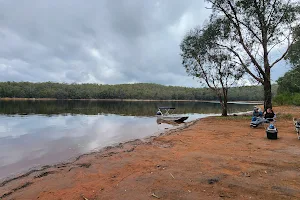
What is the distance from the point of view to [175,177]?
5812 mm

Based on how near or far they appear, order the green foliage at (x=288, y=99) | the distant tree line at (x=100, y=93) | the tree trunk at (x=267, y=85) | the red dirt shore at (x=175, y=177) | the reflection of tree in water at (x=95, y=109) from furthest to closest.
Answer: the distant tree line at (x=100, y=93) → the reflection of tree in water at (x=95, y=109) → the green foliage at (x=288, y=99) → the tree trunk at (x=267, y=85) → the red dirt shore at (x=175, y=177)

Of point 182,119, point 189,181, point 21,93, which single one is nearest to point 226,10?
point 182,119

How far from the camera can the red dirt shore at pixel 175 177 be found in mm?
4895

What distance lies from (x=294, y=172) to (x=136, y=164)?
4.59 metres

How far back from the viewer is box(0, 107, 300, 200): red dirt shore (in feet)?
16.1

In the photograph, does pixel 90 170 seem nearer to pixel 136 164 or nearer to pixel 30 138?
pixel 136 164

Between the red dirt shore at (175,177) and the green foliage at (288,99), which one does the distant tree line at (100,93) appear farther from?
the red dirt shore at (175,177)

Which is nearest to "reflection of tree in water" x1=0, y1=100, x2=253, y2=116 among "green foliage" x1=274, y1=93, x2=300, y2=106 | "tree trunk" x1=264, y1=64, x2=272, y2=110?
"green foliage" x1=274, y1=93, x2=300, y2=106

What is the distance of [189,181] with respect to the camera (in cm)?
550

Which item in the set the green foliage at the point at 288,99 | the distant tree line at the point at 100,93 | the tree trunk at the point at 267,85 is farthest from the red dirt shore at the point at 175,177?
the distant tree line at the point at 100,93

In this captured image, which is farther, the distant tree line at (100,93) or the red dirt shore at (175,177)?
the distant tree line at (100,93)

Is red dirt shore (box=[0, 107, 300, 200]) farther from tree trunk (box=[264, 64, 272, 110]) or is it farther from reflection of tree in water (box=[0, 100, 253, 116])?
reflection of tree in water (box=[0, 100, 253, 116])

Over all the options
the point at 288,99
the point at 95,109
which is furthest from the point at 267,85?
the point at 95,109

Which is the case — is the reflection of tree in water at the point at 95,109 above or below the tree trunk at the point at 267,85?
below
